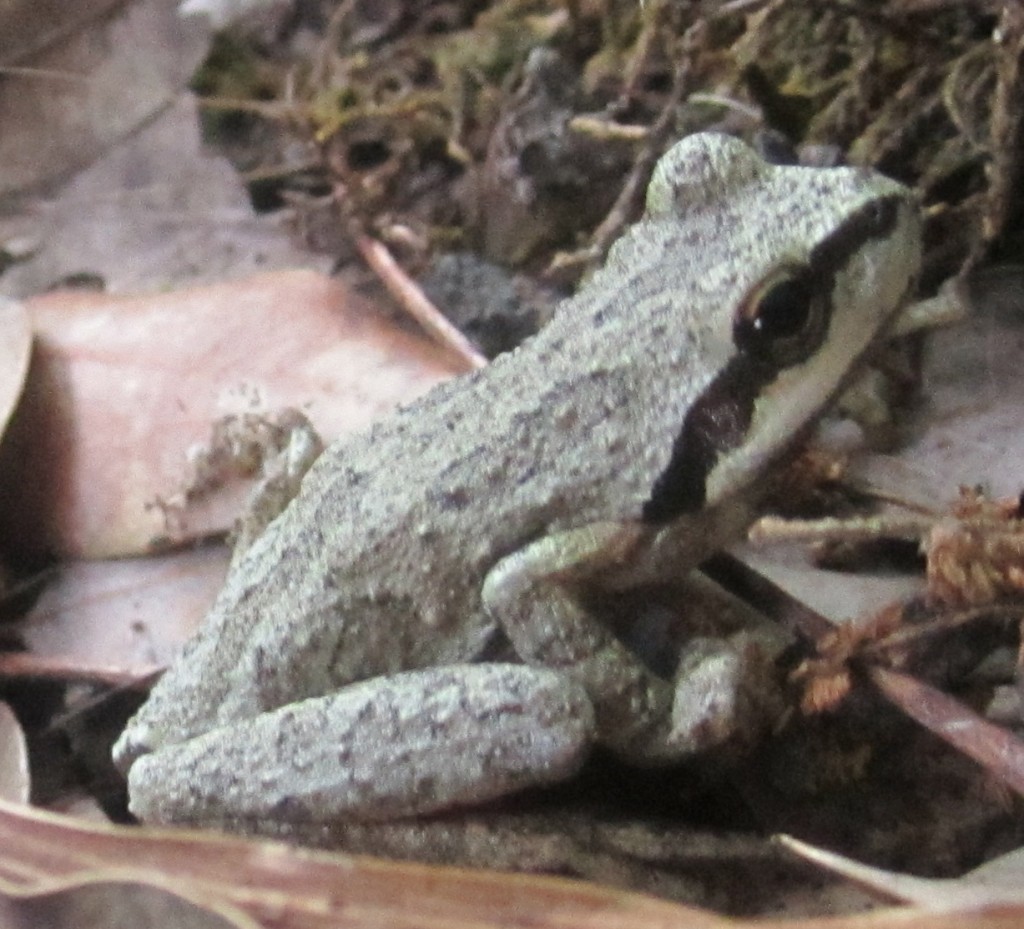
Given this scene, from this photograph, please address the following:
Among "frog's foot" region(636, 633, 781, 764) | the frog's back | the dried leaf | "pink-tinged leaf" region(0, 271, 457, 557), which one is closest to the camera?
the dried leaf

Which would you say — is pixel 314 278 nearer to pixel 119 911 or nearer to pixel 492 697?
pixel 492 697

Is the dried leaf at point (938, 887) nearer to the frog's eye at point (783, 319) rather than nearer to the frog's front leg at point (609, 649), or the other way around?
the frog's front leg at point (609, 649)

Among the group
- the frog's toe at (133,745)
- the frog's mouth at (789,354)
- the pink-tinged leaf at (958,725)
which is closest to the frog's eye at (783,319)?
the frog's mouth at (789,354)

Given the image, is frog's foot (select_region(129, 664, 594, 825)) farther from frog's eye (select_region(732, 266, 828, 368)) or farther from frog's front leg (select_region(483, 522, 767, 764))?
A: frog's eye (select_region(732, 266, 828, 368))

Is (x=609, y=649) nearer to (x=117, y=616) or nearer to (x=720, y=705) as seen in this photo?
(x=720, y=705)

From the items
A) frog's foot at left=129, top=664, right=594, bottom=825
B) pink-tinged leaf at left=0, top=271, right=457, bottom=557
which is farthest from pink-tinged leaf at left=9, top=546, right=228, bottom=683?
frog's foot at left=129, top=664, right=594, bottom=825

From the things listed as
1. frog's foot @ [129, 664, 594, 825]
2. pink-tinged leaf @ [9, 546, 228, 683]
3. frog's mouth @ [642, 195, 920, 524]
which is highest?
frog's mouth @ [642, 195, 920, 524]

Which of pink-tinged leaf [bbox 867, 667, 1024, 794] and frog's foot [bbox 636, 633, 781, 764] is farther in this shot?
frog's foot [bbox 636, 633, 781, 764]
